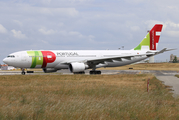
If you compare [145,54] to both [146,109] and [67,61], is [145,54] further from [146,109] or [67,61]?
[146,109]

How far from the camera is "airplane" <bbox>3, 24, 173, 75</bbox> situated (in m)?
33.8

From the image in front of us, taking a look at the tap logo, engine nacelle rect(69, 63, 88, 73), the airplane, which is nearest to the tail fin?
the airplane

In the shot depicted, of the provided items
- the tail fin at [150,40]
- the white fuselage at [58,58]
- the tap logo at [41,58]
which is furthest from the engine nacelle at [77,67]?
the tail fin at [150,40]

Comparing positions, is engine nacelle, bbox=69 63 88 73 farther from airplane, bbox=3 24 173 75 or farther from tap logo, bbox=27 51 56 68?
tap logo, bbox=27 51 56 68

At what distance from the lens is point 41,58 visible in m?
33.9

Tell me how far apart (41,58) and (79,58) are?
599 cm

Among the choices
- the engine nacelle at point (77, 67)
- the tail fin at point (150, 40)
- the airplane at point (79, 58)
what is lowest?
the engine nacelle at point (77, 67)

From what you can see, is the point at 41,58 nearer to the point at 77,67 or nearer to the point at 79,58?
the point at 77,67

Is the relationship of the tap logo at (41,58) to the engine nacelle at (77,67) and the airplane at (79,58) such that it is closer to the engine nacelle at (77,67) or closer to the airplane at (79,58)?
the airplane at (79,58)

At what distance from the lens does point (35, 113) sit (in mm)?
8680

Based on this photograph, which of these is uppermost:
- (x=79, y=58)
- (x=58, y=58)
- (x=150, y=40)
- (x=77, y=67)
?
(x=150, y=40)

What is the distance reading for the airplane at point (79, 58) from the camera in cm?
3378

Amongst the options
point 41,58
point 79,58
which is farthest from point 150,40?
point 41,58

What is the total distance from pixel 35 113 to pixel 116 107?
331 cm
